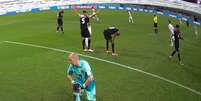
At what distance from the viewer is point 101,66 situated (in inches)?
974

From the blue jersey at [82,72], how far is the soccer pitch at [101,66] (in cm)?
364

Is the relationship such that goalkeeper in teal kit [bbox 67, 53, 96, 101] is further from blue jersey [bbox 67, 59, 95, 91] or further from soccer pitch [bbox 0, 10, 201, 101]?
soccer pitch [bbox 0, 10, 201, 101]

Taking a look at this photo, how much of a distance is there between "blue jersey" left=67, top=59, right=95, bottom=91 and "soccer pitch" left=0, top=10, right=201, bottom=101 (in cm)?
364

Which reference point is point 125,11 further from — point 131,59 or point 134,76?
point 134,76

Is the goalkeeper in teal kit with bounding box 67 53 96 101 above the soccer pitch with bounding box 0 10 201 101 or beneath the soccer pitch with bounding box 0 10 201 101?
above

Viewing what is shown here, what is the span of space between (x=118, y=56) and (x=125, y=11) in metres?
39.0

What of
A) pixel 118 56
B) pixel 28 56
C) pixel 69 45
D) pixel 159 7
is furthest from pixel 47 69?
pixel 159 7

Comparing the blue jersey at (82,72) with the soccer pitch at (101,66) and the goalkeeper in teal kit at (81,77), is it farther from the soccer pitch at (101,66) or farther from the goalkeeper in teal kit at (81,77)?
the soccer pitch at (101,66)

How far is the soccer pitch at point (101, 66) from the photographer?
19297 millimetres

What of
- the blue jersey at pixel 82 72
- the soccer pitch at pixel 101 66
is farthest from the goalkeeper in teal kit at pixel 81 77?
the soccer pitch at pixel 101 66

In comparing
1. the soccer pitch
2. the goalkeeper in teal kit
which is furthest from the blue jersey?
the soccer pitch

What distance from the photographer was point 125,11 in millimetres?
66250

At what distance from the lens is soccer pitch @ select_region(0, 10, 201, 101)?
1930 centimetres

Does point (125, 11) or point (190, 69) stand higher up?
point (190, 69)
